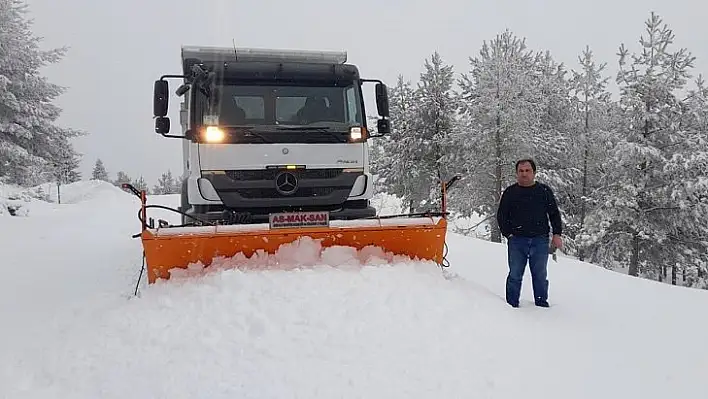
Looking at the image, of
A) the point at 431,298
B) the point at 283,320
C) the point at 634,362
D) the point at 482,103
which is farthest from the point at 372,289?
the point at 482,103

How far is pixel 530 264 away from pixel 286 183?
9.49ft

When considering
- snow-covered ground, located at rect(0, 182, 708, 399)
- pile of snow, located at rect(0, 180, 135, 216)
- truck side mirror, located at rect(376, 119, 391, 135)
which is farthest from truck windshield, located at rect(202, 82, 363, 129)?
pile of snow, located at rect(0, 180, 135, 216)

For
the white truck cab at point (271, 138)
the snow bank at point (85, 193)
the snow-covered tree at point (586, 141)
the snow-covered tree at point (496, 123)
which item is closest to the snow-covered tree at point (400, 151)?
the snow-covered tree at point (496, 123)

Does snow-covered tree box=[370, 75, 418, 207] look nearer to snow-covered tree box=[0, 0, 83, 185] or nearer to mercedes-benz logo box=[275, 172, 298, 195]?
snow-covered tree box=[0, 0, 83, 185]

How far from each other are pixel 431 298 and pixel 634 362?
5.69 ft

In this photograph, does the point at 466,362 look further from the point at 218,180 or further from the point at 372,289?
the point at 218,180

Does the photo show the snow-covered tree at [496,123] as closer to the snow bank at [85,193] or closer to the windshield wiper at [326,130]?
the windshield wiper at [326,130]

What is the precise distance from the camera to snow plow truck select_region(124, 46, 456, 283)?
571 centimetres

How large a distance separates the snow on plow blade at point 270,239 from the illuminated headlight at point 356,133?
1.22m

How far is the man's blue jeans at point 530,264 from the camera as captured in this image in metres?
5.84

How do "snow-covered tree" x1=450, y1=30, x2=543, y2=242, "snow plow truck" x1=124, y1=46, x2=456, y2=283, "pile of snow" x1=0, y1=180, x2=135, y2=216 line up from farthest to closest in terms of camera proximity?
"snow-covered tree" x1=450, y1=30, x2=543, y2=242, "pile of snow" x1=0, y1=180, x2=135, y2=216, "snow plow truck" x1=124, y1=46, x2=456, y2=283

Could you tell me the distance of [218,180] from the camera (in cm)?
603

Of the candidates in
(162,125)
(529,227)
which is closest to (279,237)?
(162,125)

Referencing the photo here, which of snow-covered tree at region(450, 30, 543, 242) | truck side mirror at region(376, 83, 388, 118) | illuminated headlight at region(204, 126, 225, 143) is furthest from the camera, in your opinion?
snow-covered tree at region(450, 30, 543, 242)
